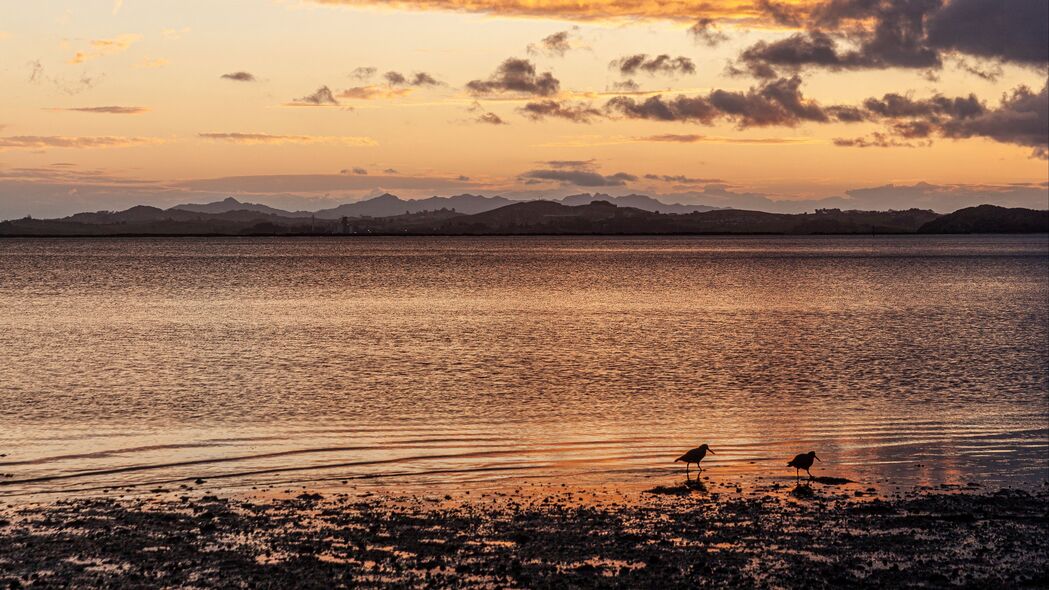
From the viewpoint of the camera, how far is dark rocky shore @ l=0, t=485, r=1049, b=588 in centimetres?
1501

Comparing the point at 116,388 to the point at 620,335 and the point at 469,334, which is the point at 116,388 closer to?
the point at 469,334

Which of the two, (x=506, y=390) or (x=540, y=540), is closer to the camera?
(x=540, y=540)

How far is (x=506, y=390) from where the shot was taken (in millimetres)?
38625

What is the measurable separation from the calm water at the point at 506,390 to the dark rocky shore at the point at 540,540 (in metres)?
2.52

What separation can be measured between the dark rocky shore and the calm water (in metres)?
2.52

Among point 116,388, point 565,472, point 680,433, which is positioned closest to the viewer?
point 565,472

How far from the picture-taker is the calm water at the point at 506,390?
2469 cm

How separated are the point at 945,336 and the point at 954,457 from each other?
127 ft

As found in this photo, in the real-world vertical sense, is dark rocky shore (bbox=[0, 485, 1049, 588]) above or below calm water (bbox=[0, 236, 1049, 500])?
above

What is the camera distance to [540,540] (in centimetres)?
1692

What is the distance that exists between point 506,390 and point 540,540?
21.7 metres

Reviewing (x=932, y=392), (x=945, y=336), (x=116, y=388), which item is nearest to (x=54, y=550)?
(x=116, y=388)

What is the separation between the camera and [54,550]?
1631cm

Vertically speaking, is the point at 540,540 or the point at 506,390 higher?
the point at 540,540
